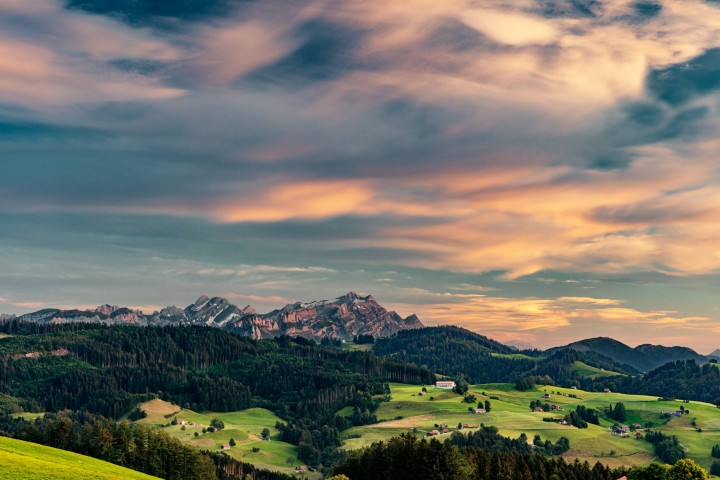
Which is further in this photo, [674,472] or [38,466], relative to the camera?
[674,472]

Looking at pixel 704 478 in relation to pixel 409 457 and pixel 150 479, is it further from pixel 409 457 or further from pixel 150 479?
pixel 150 479

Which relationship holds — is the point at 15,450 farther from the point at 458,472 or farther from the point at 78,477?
the point at 458,472

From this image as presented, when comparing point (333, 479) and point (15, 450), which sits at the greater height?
point (15, 450)

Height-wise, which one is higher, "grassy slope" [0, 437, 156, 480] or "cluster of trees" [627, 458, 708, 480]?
"grassy slope" [0, 437, 156, 480]

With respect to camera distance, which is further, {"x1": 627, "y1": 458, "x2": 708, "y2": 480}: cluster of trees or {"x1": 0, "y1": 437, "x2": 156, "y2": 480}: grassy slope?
{"x1": 627, "y1": 458, "x2": 708, "y2": 480}: cluster of trees

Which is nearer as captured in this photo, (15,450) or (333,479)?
(15,450)

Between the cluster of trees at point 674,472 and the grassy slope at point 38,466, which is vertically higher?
the grassy slope at point 38,466

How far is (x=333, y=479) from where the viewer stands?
17500 centimetres

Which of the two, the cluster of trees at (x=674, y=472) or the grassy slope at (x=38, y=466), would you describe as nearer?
the grassy slope at (x=38, y=466)

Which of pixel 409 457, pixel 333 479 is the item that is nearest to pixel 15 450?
pixel 333 479

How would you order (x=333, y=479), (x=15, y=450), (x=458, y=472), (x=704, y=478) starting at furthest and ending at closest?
1. (x=458, y=472)
2. (x=333, y=479)
3. (x=704, y=478)
4. (x=15, y=450)

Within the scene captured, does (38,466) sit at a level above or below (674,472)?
above

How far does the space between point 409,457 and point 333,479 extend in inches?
1204

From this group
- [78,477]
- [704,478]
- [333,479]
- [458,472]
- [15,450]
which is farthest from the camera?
[458,472]
